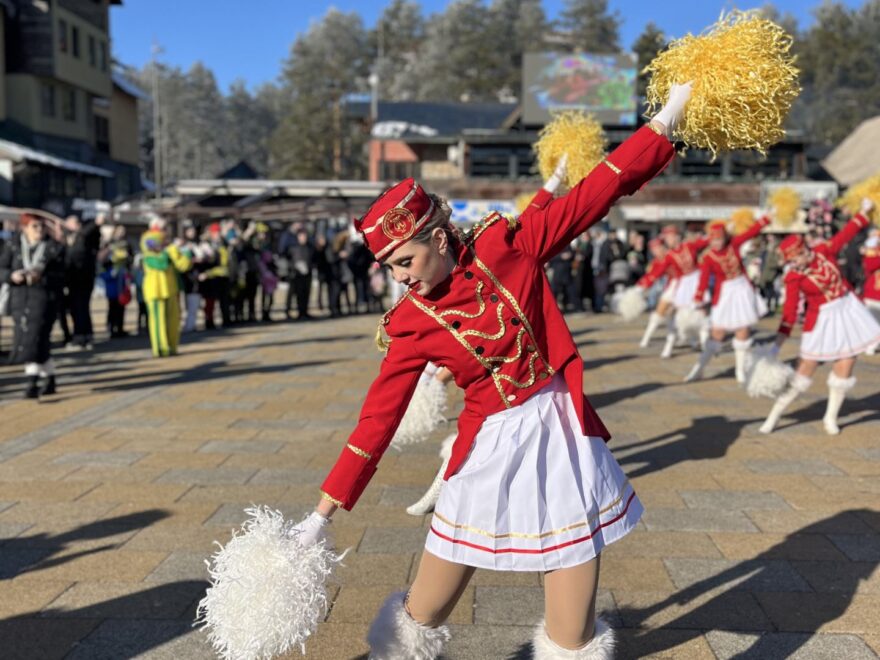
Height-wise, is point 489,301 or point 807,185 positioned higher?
point 807,185

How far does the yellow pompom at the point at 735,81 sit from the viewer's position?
8.91 ft

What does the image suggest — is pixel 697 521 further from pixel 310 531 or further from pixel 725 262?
pixel 725 262

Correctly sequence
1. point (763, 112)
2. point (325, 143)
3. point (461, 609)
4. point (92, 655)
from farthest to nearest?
point (325, 143), point (461, 609), point (92, 655), point (763, 112)

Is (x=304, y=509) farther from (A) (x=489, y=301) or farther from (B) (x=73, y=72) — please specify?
(B) (x=73, y=72)

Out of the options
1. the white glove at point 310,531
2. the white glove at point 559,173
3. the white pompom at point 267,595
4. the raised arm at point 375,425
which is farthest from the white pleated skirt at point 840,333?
the white pompom at point 267,595

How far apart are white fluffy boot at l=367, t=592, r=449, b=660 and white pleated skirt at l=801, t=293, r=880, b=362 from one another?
532cm

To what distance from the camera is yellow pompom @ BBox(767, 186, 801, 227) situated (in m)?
9.66

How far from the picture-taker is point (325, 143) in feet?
220

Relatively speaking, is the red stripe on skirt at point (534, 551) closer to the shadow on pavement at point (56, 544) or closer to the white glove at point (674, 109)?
the white glove at point (674, 109)

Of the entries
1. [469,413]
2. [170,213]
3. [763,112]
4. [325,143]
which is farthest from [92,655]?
[325,143]

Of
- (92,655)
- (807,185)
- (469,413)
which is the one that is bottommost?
(92,655)

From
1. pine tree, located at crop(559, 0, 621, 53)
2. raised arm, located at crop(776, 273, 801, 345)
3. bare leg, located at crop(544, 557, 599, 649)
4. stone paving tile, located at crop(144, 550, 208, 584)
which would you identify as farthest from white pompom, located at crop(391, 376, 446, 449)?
pine tree, located at crop(559, 0, 621, 53)

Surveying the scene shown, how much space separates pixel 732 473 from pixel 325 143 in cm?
6406

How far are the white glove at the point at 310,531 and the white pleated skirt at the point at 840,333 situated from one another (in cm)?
556
